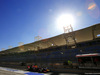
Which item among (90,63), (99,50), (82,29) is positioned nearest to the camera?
(90,63)

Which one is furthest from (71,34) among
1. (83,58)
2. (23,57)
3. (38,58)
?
(23,57)

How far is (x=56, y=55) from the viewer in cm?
2142

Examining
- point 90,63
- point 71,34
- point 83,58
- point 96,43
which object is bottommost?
point 90,63

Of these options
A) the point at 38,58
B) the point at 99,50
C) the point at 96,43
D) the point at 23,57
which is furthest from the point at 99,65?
the point at 23,57

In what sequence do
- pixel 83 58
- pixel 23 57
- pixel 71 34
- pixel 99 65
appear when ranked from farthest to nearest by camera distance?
pixel 23 57 < pixel 71 34 < pixel 83 58 < pixel 99 65

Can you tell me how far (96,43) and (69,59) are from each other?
801cm

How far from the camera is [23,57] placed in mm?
31062

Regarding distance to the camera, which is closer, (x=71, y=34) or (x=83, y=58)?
(x=83, y=58)

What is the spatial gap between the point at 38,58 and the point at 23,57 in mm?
9944

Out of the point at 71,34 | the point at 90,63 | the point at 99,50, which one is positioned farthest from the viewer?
the point at 71,34

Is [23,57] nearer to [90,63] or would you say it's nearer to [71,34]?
[71,34]

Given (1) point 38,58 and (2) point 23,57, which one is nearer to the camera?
(1) point 38,58

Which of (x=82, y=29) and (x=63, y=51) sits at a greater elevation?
(x=82, y=29)

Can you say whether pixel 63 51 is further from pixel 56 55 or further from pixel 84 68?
pixel 84 68
